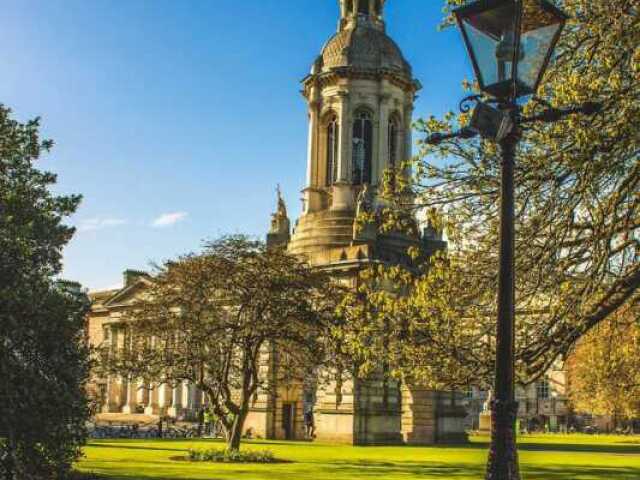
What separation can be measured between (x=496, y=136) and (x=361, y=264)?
41650 millimetres

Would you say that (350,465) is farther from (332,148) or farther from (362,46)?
(362,46)

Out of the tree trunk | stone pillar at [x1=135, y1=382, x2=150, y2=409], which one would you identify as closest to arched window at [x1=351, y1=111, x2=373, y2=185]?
the tree trunk

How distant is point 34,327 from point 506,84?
12.3 metres

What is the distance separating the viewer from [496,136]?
8.83m

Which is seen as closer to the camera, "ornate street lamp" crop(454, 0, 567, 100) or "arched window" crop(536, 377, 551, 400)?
"ornate street lamp" crop(454, 0, 567, 100)

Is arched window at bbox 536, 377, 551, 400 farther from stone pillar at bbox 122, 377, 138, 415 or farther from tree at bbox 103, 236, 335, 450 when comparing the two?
tree at bbox 103, 236, 335, 450

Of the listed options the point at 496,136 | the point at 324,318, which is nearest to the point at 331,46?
the point at 324,318

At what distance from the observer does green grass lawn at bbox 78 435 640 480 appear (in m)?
26.0

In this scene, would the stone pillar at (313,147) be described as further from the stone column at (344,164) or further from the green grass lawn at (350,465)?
the green grass lawn at (350,465)

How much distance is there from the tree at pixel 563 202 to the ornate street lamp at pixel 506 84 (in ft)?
14.6

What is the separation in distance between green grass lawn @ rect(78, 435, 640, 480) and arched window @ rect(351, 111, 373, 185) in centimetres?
2043

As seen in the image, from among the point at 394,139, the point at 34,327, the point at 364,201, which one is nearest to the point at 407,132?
the point at 394,139

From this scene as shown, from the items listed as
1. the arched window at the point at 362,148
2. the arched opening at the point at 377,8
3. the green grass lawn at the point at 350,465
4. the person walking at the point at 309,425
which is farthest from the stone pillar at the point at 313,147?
the green grass lawn at the point at 350,465

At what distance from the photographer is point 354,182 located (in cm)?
5666
